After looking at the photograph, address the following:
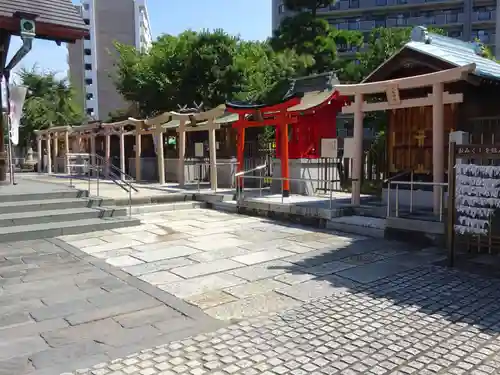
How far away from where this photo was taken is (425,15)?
38.3m

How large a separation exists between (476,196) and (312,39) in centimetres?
2219

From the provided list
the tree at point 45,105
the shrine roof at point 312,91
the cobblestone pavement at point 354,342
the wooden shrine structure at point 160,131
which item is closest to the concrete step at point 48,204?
the wooden shrine structure at point 160,131

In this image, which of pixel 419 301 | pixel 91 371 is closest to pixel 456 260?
pixel 419 301

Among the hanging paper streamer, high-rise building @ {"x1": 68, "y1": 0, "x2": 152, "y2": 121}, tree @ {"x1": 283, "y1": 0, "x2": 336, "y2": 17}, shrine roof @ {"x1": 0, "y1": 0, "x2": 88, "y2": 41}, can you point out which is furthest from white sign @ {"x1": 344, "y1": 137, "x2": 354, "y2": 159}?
high-rise building @ {"x1": 68, "y1": 0, "x2": 152, "y2": 121}

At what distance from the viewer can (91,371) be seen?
3.25 metres

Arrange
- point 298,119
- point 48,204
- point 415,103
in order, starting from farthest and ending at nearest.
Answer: point 298,119 < point 48,204 < point 415,103

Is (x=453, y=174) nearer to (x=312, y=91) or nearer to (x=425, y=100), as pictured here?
(x=425, y=100)

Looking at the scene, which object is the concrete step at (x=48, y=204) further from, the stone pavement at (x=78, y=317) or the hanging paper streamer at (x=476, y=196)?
the hanging paper streamer at (x=476, y=196)

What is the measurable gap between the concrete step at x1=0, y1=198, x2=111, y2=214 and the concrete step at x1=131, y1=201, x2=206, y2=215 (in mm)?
1137

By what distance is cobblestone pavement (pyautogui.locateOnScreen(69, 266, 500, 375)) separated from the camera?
327cm

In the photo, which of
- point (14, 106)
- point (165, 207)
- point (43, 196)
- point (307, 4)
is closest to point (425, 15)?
point (307, 4)

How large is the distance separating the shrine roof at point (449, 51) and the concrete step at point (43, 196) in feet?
24.3

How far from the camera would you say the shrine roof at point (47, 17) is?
30.0ft

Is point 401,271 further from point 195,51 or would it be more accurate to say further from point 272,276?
point 195,51
